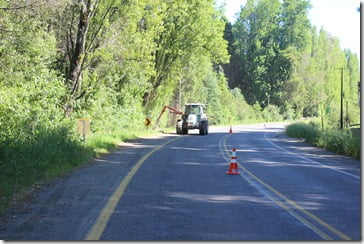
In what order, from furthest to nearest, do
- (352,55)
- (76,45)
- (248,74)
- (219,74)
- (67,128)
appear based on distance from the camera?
(352,55), (248,74), (219,74), (76,45), (67,128)

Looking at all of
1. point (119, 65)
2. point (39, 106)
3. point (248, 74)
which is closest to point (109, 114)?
point (119, 65)

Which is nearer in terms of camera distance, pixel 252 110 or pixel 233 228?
pixel 233 228

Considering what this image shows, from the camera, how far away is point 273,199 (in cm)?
967

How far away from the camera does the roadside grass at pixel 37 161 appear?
1023cm

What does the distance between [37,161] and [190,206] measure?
5.73 m

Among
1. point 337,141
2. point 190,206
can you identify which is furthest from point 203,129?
point 190,206

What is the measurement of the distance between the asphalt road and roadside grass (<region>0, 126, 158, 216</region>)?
0.41 metres

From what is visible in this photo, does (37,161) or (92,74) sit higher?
(92,74)

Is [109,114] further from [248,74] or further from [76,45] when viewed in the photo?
[248,74]

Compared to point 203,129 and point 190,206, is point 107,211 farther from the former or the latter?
point 203,129

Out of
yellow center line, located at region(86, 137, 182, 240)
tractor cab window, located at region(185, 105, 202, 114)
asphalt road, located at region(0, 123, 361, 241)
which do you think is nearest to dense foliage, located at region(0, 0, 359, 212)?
asphalt road, located at region(0, 123, 361, 241)

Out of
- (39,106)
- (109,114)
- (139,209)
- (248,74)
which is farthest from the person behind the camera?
(248,74)

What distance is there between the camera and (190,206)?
883 cm

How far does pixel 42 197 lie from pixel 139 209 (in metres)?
2.30
